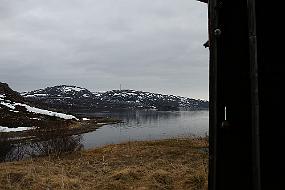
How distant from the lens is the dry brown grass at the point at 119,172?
8.09 metres

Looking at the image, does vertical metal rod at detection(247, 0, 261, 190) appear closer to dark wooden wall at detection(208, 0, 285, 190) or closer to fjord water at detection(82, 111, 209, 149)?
dark wooden wall at detection(208, 0, 285, 190)

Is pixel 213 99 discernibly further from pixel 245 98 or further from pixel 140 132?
pixel 140 132

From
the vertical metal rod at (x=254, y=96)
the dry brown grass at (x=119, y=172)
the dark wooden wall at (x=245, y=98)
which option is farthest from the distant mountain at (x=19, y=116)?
the vertical metal rod at (x=254, y=96)

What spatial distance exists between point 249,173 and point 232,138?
0.40 meters

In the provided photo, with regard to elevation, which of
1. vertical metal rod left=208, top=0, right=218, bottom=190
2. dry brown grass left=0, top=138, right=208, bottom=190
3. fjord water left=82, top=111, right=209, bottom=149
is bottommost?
A: fjord water left=82, top=111, right=209, bottom=149

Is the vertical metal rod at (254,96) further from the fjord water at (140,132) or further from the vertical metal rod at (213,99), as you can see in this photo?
the fjord water at (140,132)

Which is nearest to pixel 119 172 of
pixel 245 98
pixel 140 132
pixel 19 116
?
pixel 245 98

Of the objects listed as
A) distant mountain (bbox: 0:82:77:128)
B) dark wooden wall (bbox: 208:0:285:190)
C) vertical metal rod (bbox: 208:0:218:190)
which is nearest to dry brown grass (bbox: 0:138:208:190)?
vertical metal rod (bbox: 208:0:218:190)

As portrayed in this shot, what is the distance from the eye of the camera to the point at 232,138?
4.15 meters

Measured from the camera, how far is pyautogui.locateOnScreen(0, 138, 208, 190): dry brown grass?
809 centimetres

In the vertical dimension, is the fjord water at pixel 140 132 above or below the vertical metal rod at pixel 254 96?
below

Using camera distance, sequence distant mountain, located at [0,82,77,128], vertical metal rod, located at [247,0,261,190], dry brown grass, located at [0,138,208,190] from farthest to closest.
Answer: distant mountain, located at [0,82,77,128]
dry brown grass, located at [0,138,208,190]
vertical metal rod, located at [247,0,261,190]

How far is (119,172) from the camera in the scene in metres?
8.97

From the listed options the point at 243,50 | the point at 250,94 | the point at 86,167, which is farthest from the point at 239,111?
the point at 86,167
